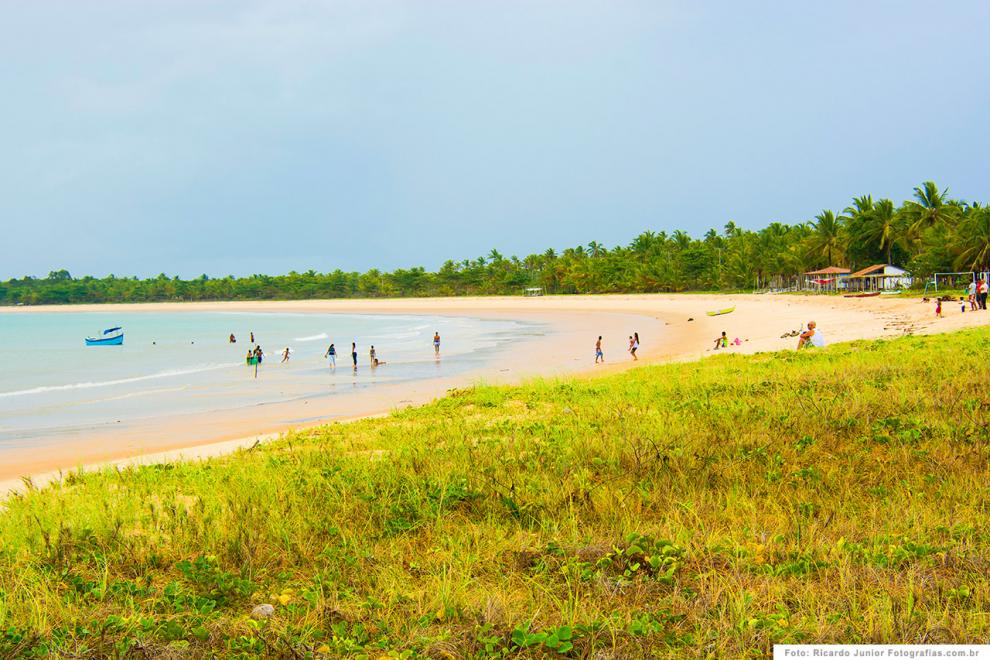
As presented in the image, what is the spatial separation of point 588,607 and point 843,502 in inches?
106

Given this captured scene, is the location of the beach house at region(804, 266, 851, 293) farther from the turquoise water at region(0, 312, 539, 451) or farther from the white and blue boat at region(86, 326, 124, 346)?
the white and blue boat at region(86, 326, 124, 346)

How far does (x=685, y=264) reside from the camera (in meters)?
100

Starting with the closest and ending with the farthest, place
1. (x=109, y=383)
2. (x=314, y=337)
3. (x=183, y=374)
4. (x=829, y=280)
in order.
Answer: (x=109, y=383) < (x=183, y=374) < (x=314, y=337) < (x=829, y=280)

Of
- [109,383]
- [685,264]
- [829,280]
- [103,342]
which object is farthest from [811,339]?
[685,264]

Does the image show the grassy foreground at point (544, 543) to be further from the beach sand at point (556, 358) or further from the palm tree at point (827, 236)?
the palm tree at point (827, 236)

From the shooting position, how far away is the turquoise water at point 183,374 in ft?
69.5

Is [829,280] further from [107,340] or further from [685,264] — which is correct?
[107,340]

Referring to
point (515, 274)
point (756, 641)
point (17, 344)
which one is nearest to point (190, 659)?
point (756, 641)

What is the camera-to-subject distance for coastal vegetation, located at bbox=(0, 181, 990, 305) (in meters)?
66.2

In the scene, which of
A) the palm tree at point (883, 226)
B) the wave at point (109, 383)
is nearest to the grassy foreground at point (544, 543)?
the wave at point (109, 383)

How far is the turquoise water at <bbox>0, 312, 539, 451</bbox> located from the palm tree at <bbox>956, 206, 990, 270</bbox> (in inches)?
1318

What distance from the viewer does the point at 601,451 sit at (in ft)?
23.9

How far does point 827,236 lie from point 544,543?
280ft

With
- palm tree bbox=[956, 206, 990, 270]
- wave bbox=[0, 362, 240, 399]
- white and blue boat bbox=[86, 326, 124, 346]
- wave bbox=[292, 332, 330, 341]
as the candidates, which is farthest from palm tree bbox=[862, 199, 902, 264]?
white and blue boat bbox=[86, 326, 124, 346]
